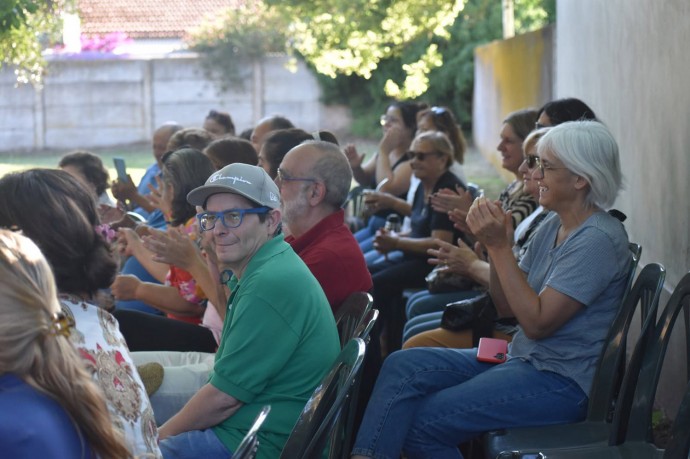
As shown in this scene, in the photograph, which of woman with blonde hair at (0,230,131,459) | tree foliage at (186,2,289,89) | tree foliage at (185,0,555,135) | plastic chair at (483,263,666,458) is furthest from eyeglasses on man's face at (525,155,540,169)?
tree foliage at (186,2,289,89)

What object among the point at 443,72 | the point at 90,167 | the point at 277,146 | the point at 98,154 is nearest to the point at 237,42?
the point at 98,154

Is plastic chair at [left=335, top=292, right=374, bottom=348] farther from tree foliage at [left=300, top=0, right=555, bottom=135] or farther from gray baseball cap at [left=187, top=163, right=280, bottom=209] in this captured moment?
tree foliage at [left=300, top=0, right=555, bottom=135]

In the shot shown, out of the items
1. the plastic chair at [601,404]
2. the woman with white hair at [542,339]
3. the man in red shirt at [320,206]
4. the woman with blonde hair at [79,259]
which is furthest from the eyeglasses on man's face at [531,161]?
the woman with blonde hair at [79,259]

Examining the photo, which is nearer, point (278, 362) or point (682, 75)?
point (278, 362)

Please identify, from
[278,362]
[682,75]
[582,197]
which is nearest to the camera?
[278,362]

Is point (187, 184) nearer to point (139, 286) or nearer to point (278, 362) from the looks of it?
point (139, 286)

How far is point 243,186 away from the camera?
3.55 metres

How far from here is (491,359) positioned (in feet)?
12.9

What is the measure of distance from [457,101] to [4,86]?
1136cm

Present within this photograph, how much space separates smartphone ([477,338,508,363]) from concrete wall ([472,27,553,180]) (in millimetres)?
8808

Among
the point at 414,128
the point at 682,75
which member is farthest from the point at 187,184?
the point at 414,128

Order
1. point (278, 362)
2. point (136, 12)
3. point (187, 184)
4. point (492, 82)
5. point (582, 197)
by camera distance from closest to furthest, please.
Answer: point (278, 362), point (582, 197), point (187, 184), point (492, 82), point (136, 12)

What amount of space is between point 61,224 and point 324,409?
874mm

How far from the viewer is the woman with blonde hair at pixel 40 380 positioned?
2.02 meters
